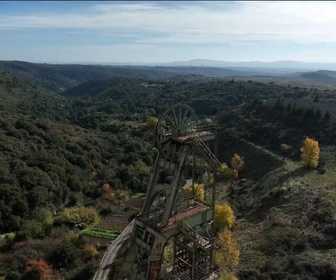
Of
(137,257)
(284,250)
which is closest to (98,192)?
(284,250)

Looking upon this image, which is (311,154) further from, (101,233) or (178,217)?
(178,217)

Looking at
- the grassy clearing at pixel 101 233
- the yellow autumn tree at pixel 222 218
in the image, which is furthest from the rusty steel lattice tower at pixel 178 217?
the grassy clearing at pixel 101 233

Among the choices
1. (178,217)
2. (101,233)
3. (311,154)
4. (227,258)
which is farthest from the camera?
(311,154)

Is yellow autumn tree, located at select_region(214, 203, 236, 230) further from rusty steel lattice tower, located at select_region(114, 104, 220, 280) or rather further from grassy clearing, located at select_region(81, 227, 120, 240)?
rusty steel lattice tower, located at select_region(114, 104, 220, 280)

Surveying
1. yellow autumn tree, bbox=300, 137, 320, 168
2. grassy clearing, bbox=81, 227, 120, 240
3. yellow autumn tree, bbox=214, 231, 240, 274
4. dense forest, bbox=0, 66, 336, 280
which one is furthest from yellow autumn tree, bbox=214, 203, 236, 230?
yellow autumn tree, bbox=300, 137, 320, 168

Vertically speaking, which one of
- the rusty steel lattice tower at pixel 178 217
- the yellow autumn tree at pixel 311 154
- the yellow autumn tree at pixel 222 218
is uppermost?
the rusty steel lattice tower at pixel 178 217

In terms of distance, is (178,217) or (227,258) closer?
(178,217)

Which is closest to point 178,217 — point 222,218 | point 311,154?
point 222,218

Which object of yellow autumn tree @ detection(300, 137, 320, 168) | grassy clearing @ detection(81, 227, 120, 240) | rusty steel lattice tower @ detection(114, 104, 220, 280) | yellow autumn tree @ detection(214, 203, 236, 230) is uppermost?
rusty steel lattice tower @ detection(114, 104, 220, 280)

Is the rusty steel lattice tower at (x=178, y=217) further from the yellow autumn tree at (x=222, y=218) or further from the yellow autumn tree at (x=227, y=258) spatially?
the yellow autumn tree at (x=222, y=218)
